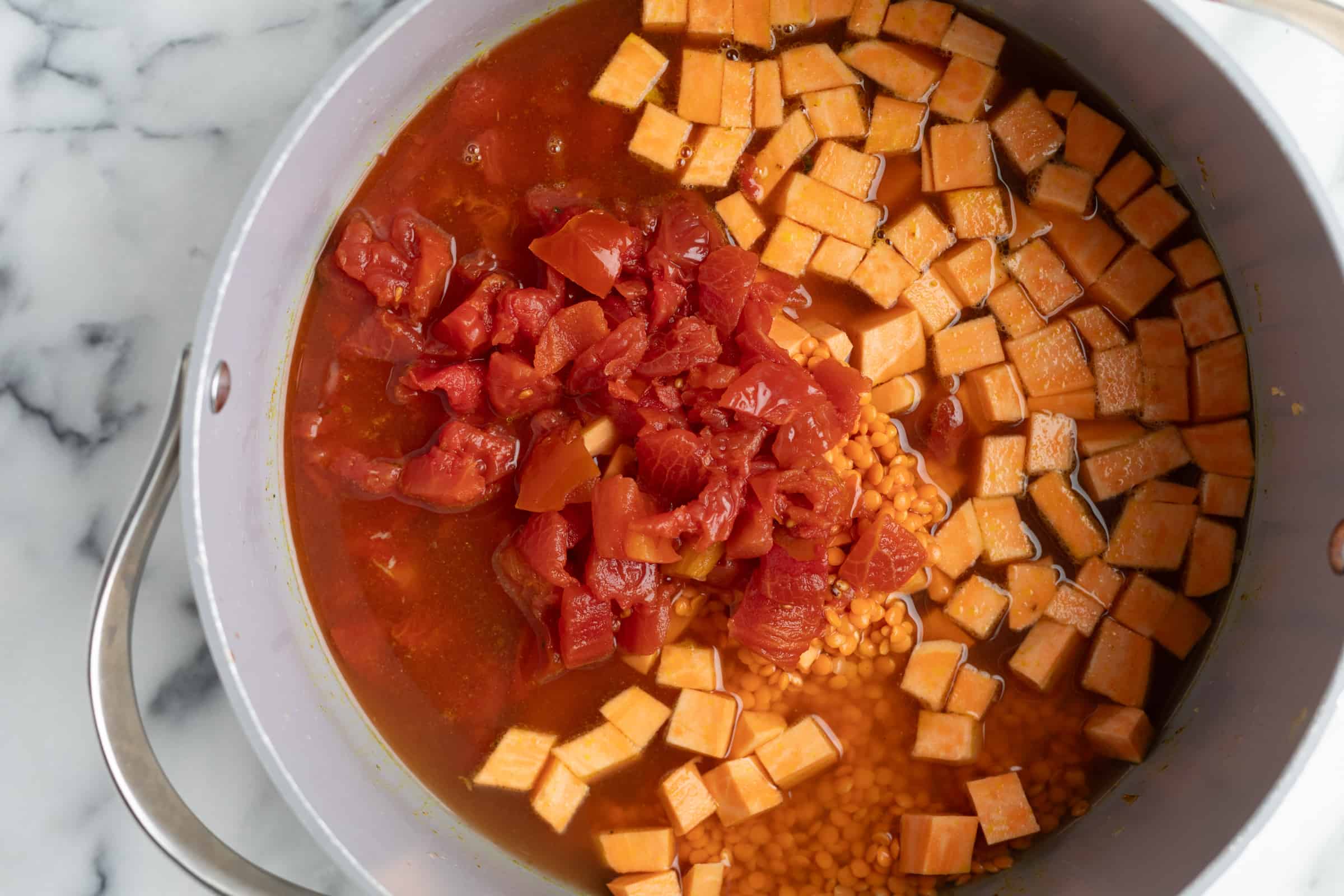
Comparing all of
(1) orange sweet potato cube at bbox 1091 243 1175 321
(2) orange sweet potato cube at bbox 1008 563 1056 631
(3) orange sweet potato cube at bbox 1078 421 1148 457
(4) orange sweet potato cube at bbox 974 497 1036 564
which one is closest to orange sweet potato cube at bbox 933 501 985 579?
(4) orange sweet potato cube at bbox 974 497 1036 564

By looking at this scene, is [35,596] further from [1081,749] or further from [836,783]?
[1081,749]

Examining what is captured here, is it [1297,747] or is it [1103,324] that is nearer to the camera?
[1297,747]

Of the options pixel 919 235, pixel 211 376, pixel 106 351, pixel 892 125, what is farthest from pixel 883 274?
pixel 106 351

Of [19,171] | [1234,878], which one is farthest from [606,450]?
[1234,878]

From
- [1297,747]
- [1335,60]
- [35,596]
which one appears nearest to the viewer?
[1297,747]

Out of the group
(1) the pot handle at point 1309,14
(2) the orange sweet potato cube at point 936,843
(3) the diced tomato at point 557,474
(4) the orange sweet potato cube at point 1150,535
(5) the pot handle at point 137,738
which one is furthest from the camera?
(4) the orange sweet potato cube at point 1150,535

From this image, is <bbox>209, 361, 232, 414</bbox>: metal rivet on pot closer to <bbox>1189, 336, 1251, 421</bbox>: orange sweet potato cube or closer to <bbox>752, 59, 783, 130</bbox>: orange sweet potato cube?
<bbox>752, 59, 783, 130</bbox>: orange sweet potato cube

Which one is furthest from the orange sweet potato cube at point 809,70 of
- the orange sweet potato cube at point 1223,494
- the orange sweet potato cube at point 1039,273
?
the orange sweet potato cube at point 1223,494

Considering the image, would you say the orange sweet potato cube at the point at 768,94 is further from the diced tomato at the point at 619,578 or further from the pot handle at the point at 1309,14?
the diced tomato at the point at 619,578
